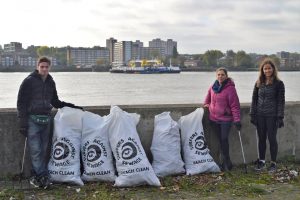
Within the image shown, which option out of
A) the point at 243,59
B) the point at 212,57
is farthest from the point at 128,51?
the point at 243,59

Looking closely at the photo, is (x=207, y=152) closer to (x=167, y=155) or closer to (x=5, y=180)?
(x=167, y=155)

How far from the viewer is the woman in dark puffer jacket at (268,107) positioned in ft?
19.6

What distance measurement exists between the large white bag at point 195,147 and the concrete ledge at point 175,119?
11.5 inches

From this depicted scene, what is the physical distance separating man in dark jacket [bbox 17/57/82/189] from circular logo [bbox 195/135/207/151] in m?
1.93

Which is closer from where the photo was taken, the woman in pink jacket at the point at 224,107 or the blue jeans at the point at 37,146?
the blue jeans at the point at 37,146

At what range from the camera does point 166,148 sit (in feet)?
19.4

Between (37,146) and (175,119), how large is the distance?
1.95 metres

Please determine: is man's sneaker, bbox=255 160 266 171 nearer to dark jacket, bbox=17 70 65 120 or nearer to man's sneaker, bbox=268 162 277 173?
man's sneaker, bbox=268 162 277 173

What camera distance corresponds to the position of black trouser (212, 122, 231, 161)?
6078mm

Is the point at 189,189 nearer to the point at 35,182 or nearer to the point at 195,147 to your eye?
the point at 195,147

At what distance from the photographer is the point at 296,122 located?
6.81 m

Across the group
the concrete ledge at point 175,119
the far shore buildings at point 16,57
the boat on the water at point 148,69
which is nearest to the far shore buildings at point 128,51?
the far shore buildings at point 16,57

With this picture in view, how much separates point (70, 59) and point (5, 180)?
153 meters

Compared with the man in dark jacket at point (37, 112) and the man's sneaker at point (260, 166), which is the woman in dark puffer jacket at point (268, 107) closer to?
the man's sneaker at point (260, 166)
